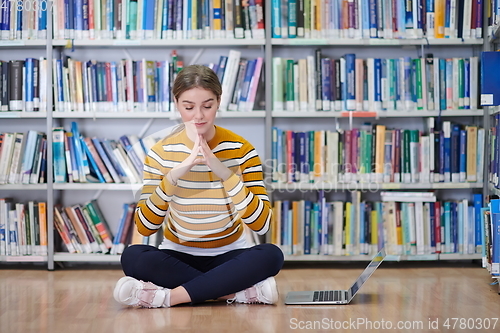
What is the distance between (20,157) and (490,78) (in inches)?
91.1

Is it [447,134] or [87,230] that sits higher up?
[447,134]

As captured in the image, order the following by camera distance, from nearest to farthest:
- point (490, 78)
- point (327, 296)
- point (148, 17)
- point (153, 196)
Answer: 1. point (153, 196)
2. point (327, 296)
3. point (490, 78)
4. point (148, 17)

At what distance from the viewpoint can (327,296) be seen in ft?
7.77

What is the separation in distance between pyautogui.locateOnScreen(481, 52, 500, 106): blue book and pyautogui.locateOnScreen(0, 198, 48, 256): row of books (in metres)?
2.23

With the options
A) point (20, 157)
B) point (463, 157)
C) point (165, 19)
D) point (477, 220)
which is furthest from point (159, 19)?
point (477, 220)

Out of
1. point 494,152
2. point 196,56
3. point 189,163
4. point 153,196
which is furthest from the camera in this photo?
point 196,56

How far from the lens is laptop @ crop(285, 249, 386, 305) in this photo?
2.25 meters

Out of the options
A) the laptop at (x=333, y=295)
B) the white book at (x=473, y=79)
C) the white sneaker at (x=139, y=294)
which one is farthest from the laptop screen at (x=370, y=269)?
the white book at (x=473, y=79)

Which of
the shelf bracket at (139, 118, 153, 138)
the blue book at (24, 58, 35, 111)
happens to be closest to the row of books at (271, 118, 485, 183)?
the shelf bracket at (139, 118, 153, 138)

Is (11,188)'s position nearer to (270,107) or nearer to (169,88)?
(169,88)

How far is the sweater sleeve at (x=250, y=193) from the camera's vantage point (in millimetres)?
2211

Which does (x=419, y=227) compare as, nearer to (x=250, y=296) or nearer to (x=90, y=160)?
(x=250, y=296)

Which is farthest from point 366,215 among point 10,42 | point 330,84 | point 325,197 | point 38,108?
point 10,42

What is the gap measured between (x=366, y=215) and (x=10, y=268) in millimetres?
1907
